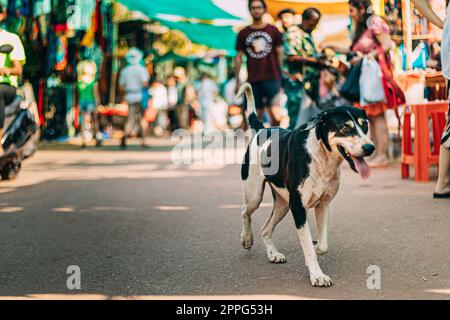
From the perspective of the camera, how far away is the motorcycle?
1048cm

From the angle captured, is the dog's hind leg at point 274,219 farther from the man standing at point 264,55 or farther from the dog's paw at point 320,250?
the man standing at point 264,55

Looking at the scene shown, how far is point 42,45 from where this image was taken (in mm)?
17891

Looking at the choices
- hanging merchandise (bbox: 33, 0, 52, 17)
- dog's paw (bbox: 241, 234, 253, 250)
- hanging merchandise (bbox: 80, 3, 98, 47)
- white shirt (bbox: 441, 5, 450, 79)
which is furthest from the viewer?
hanging merchandise (bbox: 80, 3, 98, 47)

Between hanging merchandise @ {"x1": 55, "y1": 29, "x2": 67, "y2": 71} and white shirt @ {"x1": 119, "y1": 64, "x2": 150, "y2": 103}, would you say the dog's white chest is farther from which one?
hanging merchandise @ {"x1": 55, "y1": 29, "x2": 67, "y2": 71}

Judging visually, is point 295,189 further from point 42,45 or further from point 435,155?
point 42,45

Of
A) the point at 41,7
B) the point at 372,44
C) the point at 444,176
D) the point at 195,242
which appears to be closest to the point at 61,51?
the point at 41,7

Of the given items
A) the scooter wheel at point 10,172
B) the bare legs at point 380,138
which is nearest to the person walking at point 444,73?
the bare legs at point 380,138

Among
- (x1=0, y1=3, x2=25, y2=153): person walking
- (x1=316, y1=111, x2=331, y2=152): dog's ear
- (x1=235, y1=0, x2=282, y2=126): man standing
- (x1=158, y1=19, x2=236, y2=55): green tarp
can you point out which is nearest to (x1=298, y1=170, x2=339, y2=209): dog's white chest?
(x1=316, y1=111, x2=331, y2=152): dog's ear

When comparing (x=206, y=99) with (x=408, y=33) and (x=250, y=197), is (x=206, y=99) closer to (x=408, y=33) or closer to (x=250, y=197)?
(x=408, y=33)

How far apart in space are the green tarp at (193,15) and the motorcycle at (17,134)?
6301 millimetres

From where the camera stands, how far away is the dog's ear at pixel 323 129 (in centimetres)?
470

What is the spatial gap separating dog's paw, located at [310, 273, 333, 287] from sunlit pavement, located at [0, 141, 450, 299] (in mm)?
45

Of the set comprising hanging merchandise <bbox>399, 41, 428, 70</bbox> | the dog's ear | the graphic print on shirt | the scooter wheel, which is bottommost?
the scooter wheel
